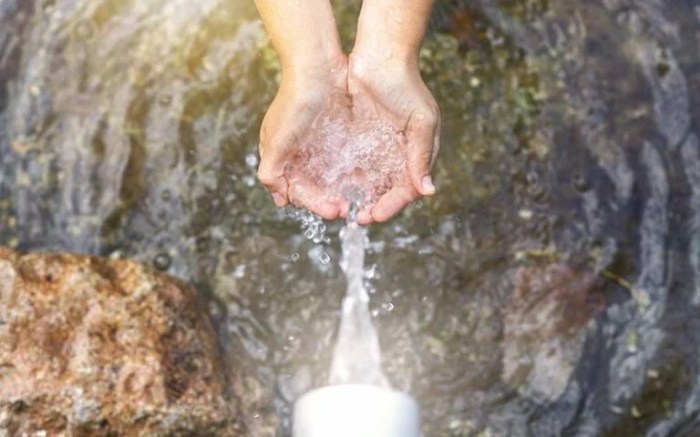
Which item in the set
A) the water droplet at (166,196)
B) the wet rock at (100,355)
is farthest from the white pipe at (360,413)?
the water droplet at (166,196)

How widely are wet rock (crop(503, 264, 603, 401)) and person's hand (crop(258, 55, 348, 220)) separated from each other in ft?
2.78

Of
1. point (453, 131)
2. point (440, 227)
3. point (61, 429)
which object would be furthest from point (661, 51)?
point (61, 429)

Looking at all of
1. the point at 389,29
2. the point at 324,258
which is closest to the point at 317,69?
the point at 389,29

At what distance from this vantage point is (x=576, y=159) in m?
3.50

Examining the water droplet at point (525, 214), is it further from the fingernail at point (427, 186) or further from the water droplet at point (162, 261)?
the water droplet at point (162, 261)

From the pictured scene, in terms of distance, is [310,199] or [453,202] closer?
[310,199]

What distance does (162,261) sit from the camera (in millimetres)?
3451

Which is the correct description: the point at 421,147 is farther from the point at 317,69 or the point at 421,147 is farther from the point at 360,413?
the point at 360,413

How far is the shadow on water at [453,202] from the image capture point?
3.30 metres

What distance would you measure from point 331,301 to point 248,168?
0.59 m

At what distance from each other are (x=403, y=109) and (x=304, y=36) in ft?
1.20

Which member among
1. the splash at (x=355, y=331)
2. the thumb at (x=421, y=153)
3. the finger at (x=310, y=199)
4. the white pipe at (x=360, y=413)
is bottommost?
the splash at (x=355, y=331)

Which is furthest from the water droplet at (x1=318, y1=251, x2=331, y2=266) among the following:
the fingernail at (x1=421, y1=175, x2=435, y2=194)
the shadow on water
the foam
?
the fingernail at (x1=421, y1=175, x2=435, y2=194)

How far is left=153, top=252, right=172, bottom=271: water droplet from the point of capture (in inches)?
136
